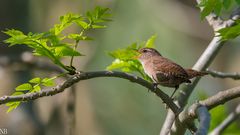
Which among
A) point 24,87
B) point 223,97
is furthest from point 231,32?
point 24,87

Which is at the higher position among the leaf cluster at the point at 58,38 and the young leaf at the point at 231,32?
Result: the young leaf at the point at 231,32

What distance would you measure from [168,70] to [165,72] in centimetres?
3

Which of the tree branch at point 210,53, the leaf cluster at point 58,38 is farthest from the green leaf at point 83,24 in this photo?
the tree branch at point 210,53

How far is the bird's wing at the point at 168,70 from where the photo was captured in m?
3.84

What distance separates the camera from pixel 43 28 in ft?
33.2

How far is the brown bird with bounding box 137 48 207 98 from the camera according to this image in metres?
3.72

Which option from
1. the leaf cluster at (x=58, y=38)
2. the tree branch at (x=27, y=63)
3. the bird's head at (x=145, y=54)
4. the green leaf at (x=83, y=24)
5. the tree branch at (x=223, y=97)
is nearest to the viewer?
the tree branch at (x=223, y=97)

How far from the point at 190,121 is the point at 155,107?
367 inches

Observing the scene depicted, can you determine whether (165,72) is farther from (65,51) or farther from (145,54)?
(65,51)

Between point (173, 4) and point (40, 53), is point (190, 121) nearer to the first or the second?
point (40, 53)

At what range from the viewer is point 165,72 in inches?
159

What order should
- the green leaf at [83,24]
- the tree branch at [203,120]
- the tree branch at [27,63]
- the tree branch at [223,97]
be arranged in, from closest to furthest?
the tree branch at [203,120] → the tree branch at [223,97] → the green leaf at [83,24] → the tree branch at [27,63]

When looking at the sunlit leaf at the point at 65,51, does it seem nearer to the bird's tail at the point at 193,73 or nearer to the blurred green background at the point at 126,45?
the bird's tail at the point at 193,73

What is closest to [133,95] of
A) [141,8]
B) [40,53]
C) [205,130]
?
[141,8]
